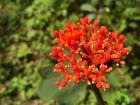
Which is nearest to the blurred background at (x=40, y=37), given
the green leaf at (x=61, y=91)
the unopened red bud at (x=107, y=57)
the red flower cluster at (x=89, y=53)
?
the green leaf at (x=61, y=91)

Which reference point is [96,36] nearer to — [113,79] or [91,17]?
[113,79]

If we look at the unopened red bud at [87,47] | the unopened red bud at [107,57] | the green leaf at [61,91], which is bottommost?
the green leaf at [61,91]

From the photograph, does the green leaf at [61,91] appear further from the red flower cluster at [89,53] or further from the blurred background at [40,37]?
the blurred background at [40,37]

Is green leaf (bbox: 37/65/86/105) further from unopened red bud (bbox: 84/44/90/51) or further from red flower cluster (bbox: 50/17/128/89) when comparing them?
unopened red bud (bbox: 84/44/90/51)

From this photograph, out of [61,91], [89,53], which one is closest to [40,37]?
[61,91]

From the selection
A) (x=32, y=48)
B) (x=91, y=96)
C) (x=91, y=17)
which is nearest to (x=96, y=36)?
(x=91, y=96)

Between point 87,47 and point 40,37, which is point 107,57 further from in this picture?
point 40,37
